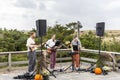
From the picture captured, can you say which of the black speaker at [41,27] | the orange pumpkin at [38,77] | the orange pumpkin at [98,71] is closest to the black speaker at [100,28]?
the orange pumpkin at [98,71]

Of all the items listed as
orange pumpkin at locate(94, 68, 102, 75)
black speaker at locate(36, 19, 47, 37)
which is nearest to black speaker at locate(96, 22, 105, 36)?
orange pumpkin at locate(94, 68, 102, 75)

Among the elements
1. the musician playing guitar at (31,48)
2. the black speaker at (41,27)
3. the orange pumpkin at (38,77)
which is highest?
the black speaker at (41,27)

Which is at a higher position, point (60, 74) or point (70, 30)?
point (70, 30)

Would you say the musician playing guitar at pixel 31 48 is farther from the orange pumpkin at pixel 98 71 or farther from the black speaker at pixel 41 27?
the orange pumpkin at pixel 98 71

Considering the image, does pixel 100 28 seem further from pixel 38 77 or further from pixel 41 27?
pixel 38 77

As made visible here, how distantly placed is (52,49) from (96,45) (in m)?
4.91

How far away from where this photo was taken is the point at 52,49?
989 centimetres

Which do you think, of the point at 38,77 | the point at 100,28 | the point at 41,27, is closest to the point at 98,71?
the point at 100,28

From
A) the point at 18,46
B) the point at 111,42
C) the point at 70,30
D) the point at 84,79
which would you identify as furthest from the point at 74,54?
the point at 70,30

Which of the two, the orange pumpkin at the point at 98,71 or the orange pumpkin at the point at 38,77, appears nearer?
the orange pumpkin at the point at 38,77

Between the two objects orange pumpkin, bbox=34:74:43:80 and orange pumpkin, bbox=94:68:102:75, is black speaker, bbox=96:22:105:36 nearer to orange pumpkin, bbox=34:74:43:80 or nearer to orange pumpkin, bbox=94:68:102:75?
orange pumpkin, bbox=94:68:102:75

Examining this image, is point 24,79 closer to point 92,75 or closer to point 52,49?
point 52,49

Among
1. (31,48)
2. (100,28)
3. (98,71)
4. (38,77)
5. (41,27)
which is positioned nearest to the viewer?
(38,77)

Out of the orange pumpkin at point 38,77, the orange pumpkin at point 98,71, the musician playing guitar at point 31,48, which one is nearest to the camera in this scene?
the orange pumpkin at point 38,77
